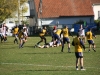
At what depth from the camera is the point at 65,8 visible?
82.5m

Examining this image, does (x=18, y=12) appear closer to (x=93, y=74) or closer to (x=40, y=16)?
(x=40, y=16)

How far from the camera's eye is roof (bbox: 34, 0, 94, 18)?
8206cm

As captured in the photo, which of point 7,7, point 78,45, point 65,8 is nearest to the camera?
point 78,45

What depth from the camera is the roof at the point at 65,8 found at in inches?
3231

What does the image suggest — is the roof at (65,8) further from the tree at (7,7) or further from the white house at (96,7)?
the tree at (7,7)

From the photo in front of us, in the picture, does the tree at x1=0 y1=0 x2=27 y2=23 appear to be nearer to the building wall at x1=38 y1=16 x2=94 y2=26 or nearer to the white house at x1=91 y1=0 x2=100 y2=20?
the building wall at x1=38 y1=16 x2=94 y2=26

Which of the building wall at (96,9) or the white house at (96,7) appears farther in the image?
the white house at (96,7)

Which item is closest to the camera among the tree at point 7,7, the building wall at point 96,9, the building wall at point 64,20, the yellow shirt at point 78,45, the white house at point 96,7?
the yellow shirt at point 78,45

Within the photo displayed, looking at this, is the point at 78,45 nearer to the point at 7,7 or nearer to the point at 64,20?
the point at 7,7

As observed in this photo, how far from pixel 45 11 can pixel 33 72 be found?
62488 millimetres

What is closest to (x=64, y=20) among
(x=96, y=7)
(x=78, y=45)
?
(x=96, y=7)

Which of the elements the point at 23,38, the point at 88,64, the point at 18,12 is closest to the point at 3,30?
the point at 23,38

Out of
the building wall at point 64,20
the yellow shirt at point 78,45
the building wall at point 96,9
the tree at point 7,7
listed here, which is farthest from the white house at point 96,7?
the yellow shirt at point 78,45

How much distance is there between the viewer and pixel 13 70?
70.7ft
